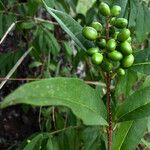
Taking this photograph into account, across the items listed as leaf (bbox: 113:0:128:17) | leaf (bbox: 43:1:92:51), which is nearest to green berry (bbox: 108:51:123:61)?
leaf (bbox: 43:1:92:51)

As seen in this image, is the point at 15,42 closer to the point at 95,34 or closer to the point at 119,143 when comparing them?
the point at 119,143

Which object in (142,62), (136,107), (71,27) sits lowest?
(136,107)

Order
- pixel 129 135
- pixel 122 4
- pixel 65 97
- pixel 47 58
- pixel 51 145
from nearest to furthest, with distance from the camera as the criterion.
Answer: pixel 65 97 < pixel 129 135 < pixel 122 4 < pixel 51 145 < pixel 47 58

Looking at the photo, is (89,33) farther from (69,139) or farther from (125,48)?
(69,139)

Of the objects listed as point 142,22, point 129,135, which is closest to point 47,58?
point 142,22

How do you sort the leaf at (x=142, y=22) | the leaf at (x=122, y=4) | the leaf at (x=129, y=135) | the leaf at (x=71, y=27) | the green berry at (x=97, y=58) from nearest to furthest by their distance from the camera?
the green berry at (x=97, y=58) < the leaf at (x=71, y=27) < the leaf at (x=129, y=135) < the leaf at (x=122, y=4) < the leaf at (x=142, y=22)

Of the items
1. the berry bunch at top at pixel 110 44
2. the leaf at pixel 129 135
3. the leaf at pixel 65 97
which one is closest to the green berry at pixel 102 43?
the berry bunch at top at pixel 110 44

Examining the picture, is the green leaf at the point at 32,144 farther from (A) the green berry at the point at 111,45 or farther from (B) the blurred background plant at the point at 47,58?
(A) the green berry at the point at 111,45

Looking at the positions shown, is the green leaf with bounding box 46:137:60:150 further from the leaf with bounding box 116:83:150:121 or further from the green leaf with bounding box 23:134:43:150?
the leaf with bounding box 116:83:150:121
